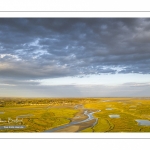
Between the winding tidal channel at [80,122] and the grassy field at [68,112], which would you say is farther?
the grassy field at [68,112]

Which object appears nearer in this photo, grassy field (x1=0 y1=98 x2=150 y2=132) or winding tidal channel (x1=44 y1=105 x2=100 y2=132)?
winding tidal channel (x1=44 y1=105 x2=100 y2=132)

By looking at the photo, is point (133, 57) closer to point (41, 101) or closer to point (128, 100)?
point (128, 100)

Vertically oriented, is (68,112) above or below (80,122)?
above

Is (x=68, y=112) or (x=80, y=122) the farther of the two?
(x=68, y=112)
